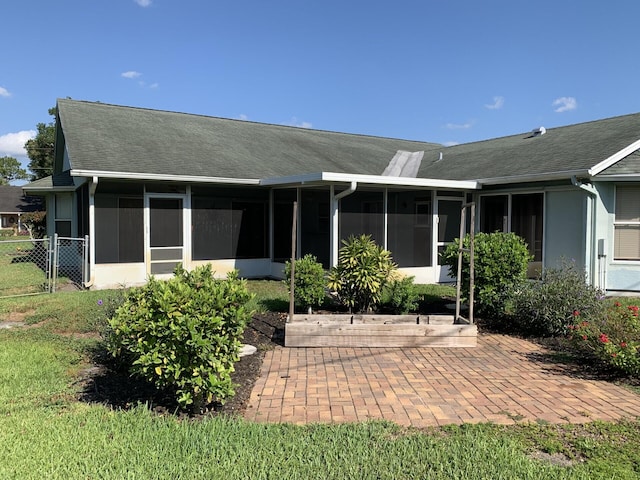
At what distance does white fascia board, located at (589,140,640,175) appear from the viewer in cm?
992

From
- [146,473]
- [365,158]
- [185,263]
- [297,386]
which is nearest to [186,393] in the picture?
[146,473]

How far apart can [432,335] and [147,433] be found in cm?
418

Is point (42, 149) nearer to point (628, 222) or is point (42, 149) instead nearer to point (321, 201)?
point (321, 201)

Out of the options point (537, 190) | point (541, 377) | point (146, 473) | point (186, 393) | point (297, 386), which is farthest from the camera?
point (537, 190)

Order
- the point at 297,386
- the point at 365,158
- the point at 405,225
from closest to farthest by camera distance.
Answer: the point at 297,386, the point at 405,225, the point at 365,158

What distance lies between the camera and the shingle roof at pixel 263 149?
11266 mm

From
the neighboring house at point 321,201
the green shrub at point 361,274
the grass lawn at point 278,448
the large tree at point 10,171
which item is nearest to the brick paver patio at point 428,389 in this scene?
the grass lawn at point 278,448

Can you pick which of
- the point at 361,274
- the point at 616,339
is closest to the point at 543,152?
the point at 361,274

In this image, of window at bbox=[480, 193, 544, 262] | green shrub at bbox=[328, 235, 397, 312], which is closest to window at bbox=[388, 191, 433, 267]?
window at bbox=[480, 193, 544, 262]

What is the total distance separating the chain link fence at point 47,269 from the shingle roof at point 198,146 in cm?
226

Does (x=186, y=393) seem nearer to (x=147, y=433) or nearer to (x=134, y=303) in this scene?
(x=147, y=433)

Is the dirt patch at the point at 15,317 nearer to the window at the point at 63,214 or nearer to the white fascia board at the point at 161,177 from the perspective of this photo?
the white fascia board at the point at 161,177

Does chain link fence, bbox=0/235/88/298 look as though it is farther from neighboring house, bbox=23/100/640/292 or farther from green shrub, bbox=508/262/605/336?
green shrub, bbox=508/262/605/336

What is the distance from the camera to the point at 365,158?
17797mm
